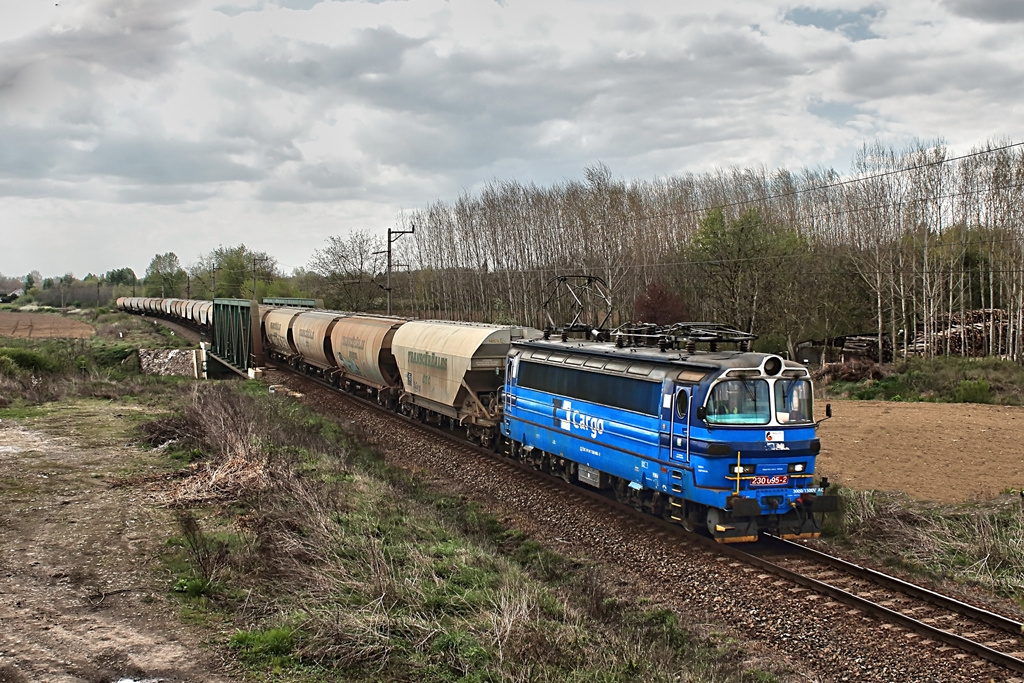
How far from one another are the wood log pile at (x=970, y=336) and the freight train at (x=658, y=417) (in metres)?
27.4

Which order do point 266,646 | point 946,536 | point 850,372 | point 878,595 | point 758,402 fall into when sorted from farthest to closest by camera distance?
point 850,372, point 946,536, point 758,402, point 878,595, point 266,646

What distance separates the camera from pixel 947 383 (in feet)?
108

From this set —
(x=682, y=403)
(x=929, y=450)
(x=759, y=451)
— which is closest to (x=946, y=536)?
(x=759, y=451)

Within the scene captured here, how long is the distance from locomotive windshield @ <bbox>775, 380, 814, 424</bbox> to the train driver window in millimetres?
1444

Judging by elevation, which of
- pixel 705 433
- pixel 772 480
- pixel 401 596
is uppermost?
pixel 705 433

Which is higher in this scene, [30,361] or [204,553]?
[30,361]

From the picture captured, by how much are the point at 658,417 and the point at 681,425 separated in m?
0.62

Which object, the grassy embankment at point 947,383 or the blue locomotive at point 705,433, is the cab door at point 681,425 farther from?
the grassy embankment at point 947,383

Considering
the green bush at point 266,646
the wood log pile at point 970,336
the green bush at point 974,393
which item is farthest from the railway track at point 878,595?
→ the wood log pile at point 970,336

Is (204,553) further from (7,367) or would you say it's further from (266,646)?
(7,367)

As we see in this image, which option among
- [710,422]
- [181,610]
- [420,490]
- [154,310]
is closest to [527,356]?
[420,490]

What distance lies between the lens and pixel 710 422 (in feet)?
40.0

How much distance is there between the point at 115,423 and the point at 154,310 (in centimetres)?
7113

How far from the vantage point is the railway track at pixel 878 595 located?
29.5 feet
